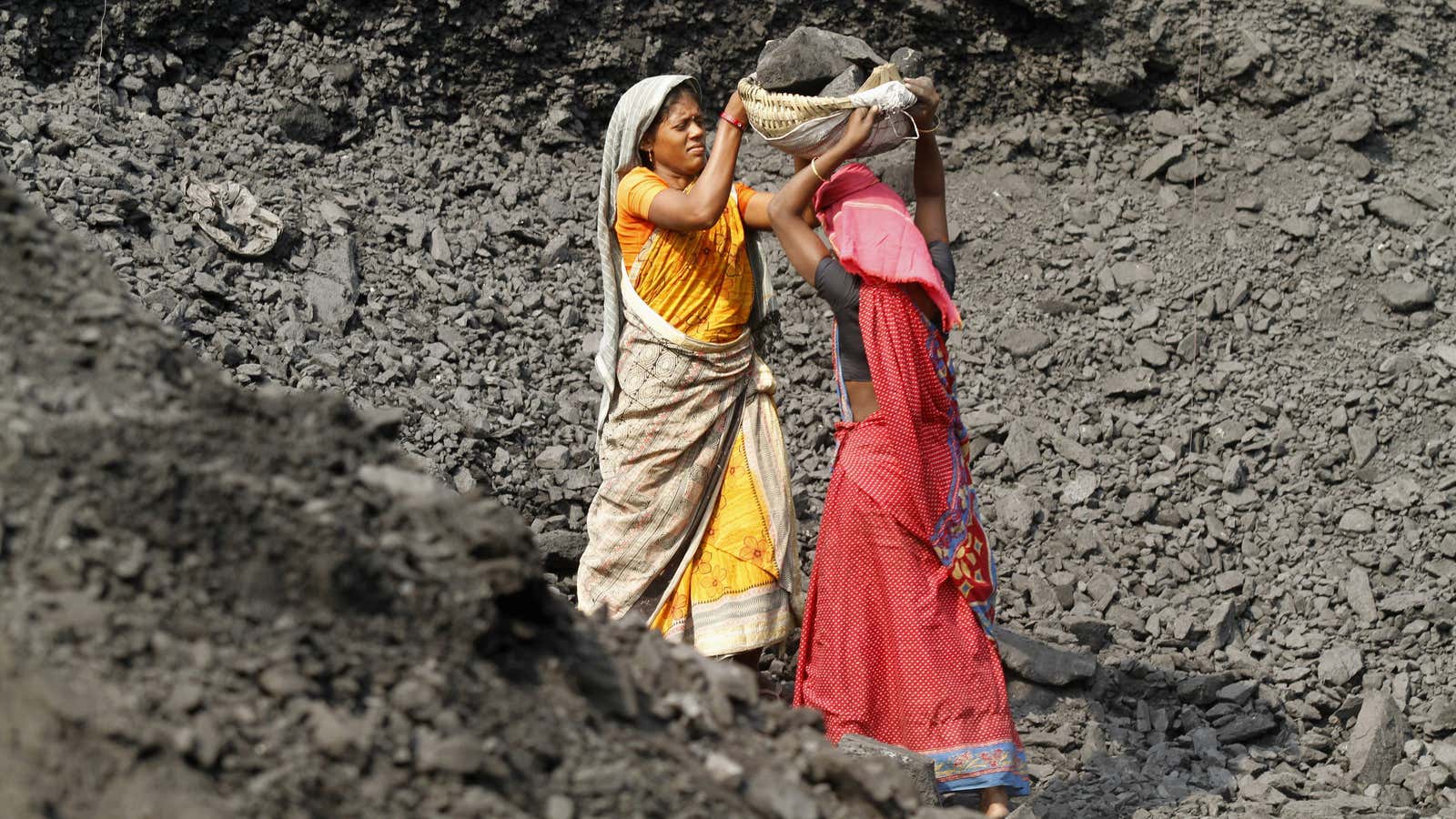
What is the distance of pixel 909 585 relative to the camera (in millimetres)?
4676

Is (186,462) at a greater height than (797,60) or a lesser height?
lesser

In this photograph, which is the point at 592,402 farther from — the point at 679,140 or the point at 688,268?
the point at 679,140

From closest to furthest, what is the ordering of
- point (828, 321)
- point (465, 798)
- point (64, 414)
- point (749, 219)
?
1. point (465, 798)
2. point (64, 414)
3. point (749, 219)
4. point (828, 321)

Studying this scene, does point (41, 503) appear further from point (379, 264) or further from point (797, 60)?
point (379, 264)

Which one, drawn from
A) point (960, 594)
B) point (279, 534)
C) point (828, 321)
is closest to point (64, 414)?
point (279, 534)

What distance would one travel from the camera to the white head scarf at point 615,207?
5066 millimetres

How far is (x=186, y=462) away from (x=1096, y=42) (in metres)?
7.37

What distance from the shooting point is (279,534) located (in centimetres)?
259

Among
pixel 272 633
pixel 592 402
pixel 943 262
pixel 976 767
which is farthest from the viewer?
pixel 592 402

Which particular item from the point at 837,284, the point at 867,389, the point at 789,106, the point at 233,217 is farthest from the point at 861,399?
the point at 233,217

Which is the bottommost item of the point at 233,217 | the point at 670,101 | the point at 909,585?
the point at 909,585

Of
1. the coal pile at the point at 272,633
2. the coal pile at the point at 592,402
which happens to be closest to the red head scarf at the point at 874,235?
the coal pile at the point at 592,402

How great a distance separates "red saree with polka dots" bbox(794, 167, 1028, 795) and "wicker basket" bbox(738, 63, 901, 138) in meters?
0.52

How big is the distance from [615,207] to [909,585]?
1514 mm
